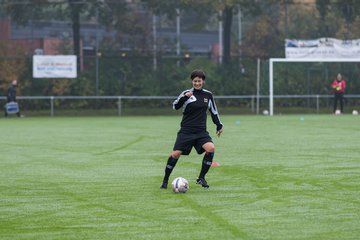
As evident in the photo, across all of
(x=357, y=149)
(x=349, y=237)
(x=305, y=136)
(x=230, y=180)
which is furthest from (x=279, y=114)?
(x=349, y=237)

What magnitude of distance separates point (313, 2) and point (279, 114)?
8129 mm

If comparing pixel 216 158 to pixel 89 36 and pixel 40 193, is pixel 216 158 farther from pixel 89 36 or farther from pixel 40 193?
pixel 89 36

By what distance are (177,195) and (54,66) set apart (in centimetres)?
3131

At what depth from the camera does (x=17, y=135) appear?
88.7 ft

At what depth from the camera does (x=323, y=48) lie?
42.7m

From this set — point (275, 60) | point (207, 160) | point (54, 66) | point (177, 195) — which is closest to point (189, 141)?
point (207, 160)

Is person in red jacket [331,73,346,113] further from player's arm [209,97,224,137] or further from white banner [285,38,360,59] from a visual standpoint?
player's arm [209,97,224,137]

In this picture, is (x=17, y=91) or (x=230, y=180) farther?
(x=17, y=91)

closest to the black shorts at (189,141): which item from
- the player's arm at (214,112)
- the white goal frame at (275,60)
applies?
the player's arm at (214,112)

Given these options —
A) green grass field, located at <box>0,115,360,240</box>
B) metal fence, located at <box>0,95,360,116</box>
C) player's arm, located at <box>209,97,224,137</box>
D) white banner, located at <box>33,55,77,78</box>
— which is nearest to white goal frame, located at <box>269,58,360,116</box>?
metal fence, located at <box>0,95,360,116</box>

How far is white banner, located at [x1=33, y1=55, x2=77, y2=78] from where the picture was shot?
140 ft

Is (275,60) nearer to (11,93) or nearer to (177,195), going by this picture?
(11,93)

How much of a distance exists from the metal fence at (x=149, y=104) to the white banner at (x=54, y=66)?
117 cm

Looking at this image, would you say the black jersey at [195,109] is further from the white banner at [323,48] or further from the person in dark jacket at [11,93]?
the white banner at [323,48]
